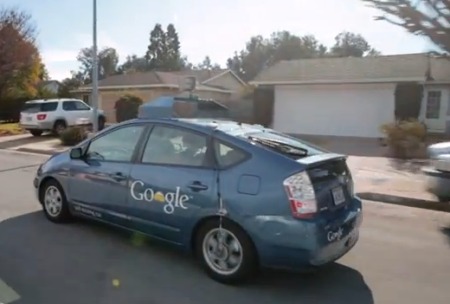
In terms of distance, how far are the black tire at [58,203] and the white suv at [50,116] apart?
1385 cm

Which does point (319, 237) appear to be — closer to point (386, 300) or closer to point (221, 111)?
point (386, 300)

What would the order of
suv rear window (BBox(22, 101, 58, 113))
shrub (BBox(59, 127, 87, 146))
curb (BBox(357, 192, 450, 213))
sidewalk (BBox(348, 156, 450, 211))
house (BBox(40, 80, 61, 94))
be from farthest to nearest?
house (BBox(40, 80, 61, 94)), suv rear window (BBox(22, 101, 58, 113)), shrub (BBox(59, 127, 87, 146)), sidewalk (BBox(348, 156, 450, 211)), curb (BBox(357, 192, 450, 213))

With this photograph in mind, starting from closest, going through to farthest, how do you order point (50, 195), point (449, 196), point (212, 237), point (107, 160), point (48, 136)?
point (212, 237) → point (107, 160) → point (50, 195) → point (449, 196) → point (48, 136)

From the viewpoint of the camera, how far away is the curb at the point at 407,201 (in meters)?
Answer: 7.61

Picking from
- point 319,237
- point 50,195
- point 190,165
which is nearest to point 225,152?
point 190,165

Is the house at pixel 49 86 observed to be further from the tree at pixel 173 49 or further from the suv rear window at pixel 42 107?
the tree at pixel 173 49

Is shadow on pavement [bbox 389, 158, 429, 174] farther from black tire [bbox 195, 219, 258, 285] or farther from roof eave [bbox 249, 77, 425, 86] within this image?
black tire [bbox 195, 219, 258, 285]

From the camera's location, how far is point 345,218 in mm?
4121

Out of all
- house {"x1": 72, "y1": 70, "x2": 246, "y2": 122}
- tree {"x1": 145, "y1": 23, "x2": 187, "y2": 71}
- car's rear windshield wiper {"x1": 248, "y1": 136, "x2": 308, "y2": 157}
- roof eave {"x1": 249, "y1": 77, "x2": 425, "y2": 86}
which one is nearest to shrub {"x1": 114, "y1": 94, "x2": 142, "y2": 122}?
house {"x1": 72, "y1": 70, "x2": 246, "y2": 122}

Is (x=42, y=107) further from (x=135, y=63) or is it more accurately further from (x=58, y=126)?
(x=135, y=63)

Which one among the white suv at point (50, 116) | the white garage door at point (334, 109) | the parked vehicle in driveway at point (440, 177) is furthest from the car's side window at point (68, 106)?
A: the parked vehicle in driveway at point (440, 177)

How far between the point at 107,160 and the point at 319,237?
8.75 feet

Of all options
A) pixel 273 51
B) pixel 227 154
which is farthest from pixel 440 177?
pixel 273 51

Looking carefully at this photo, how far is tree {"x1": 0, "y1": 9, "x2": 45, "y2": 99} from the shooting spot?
1114 inches
